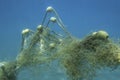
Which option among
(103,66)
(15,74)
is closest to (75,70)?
(103,66)

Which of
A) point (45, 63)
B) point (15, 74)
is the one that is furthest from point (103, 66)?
A: point (15, 74)

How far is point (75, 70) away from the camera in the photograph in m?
2.18

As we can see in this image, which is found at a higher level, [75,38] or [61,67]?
[75,38]

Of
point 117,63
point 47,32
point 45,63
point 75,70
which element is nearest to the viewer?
point 117,63

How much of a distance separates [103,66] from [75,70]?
0.19 m

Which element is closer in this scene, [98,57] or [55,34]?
[98,57]

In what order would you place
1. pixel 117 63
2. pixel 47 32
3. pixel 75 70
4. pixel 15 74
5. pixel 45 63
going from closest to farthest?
pixel 117 63, pixel 75 70, pixel 45 63, pixel 47 32, pixel 15 74

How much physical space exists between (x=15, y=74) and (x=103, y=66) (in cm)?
90

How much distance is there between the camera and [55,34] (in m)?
2.56

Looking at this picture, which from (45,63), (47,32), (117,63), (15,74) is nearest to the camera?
(117,63)

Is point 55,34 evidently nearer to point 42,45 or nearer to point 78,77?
point 42,45

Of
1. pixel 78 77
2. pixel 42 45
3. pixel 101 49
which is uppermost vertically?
pixel 42 45

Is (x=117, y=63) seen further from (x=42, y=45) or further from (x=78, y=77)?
(x=42, y=45)

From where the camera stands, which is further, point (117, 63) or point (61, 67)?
point (61, 67)
